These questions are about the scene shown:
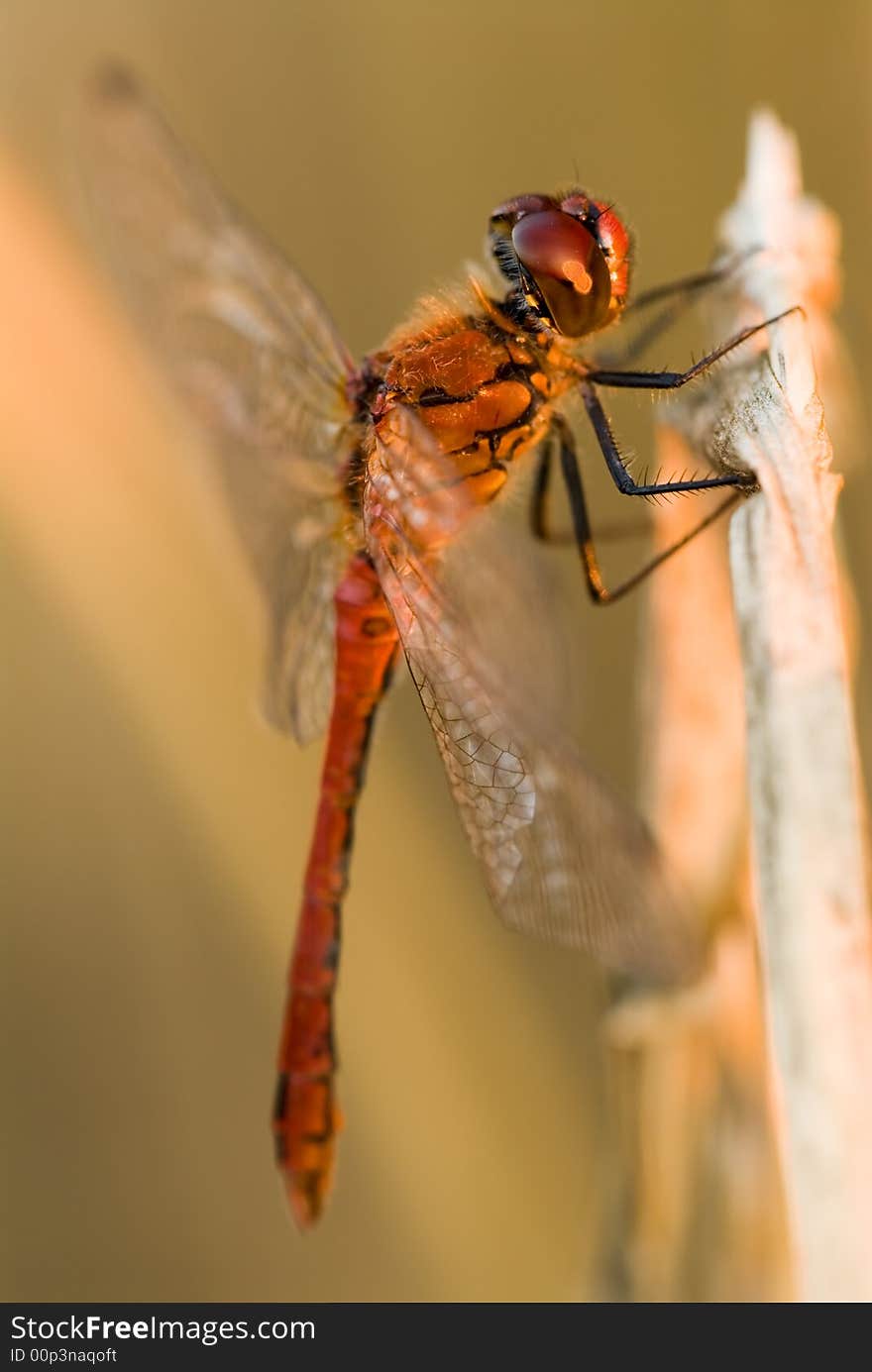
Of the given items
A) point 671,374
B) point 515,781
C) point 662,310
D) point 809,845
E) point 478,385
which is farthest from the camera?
point 662,310

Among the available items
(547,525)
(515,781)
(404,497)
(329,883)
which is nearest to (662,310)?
(547,525)

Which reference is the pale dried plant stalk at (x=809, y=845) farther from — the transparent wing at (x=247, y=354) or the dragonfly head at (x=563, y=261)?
the transparent wing at (x=247, y=354)

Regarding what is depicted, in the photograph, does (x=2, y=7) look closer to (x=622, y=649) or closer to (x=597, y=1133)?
(x=622, y=649)

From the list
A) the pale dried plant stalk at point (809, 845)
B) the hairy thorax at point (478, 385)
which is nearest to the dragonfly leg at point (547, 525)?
the hairy thorax at point (478, 385)

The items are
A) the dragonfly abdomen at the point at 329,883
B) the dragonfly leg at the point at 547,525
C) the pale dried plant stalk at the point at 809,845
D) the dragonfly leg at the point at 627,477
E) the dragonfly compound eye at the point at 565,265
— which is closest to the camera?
the pale dried plant stalk at the point at 809,845

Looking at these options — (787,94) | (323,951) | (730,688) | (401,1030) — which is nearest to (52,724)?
(323,951)

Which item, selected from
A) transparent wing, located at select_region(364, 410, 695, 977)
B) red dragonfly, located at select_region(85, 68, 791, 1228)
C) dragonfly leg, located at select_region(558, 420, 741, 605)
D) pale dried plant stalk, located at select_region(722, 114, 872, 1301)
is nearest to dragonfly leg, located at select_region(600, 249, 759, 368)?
red dragonfly, located at select_region(85, 68, 791, 1228)

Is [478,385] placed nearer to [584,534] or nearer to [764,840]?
[584,534]
